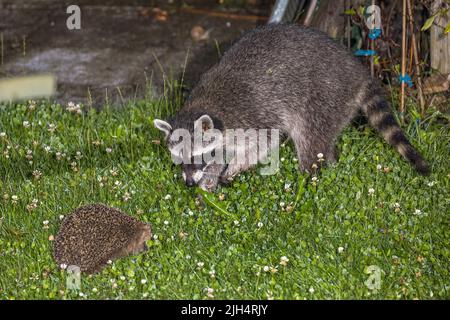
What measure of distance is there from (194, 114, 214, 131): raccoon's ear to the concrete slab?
1.54 meters

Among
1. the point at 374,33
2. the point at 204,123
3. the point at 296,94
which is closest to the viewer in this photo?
the point at 204,123

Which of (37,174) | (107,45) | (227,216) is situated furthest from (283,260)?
(107,45)

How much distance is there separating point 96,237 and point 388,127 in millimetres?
2365

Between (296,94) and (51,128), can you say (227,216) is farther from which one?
(51,128)

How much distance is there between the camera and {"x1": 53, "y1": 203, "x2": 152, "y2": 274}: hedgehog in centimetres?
494

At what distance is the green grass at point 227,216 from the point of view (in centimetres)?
474

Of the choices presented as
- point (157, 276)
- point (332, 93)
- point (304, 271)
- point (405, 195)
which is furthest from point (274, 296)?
point (332, 93)

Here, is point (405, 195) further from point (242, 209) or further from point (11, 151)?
point (11, 151)

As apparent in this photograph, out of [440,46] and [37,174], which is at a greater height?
[440,46]

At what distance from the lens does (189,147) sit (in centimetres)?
560

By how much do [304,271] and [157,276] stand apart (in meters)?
0.90

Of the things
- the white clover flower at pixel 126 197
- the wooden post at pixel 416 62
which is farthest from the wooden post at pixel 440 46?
the white clover flower at pixel 126 197

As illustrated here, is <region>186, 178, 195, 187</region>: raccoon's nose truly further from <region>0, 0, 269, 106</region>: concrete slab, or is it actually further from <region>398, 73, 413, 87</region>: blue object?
<region>398, 73, 413, 87</region>: blue object

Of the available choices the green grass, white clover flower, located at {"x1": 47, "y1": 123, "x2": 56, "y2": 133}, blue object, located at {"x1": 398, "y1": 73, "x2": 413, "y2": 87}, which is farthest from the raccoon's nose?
blue object, located at {"x1": 398, "y1": 73, "x2": 413, "y2": 87}
